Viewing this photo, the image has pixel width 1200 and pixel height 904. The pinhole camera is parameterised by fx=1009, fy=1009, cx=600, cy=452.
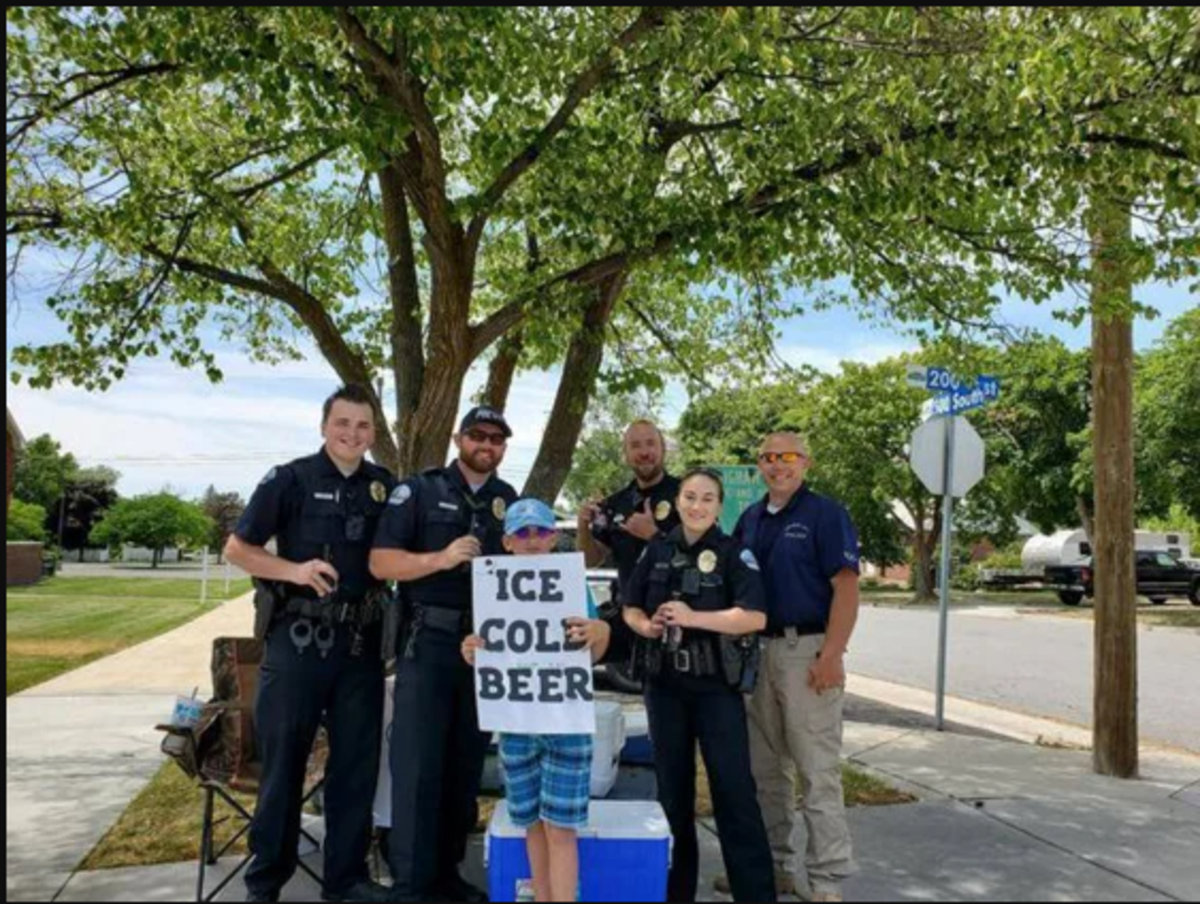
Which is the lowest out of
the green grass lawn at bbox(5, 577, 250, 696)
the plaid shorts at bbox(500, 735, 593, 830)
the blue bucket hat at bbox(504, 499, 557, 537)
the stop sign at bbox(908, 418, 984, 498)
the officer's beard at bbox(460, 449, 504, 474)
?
the green grass lawn at bbox(5, 577, 250, 696)

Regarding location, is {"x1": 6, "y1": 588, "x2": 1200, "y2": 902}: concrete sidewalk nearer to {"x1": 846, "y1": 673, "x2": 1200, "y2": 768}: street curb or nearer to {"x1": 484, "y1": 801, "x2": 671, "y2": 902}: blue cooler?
{"x1": 846, "y1": 673, "x2": 1200, "y2": 768}: street curb

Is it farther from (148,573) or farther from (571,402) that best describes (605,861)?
(148,573)

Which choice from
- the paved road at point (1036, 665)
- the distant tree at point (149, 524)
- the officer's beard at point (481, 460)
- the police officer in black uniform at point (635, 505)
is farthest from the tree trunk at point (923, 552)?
the distant tree at point (149, 524)

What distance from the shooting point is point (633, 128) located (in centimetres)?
818

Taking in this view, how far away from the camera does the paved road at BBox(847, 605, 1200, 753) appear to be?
11.8m

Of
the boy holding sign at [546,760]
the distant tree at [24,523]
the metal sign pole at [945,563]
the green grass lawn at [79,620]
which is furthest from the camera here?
the distant tree at [24,523]

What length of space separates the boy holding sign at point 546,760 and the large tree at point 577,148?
2825 millimetres

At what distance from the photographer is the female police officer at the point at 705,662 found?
13.9 feet

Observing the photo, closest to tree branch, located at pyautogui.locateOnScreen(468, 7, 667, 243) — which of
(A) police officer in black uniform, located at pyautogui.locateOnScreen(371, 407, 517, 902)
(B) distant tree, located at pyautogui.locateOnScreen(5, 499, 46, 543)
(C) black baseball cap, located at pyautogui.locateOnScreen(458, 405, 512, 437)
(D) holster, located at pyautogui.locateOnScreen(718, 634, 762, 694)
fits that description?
(C) black baseball cap, located at pyautogui.locateOnScreen(458, 405, 512, 437)

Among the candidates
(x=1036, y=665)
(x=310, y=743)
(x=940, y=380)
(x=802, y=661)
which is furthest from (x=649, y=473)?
(x=1036, y=665)

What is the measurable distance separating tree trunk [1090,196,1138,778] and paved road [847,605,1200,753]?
2.52 metres

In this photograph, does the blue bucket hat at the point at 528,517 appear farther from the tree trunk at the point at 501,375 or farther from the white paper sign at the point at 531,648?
the tree trunk at the point at 501,375

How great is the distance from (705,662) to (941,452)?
679 cm

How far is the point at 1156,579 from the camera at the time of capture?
1273 inches
